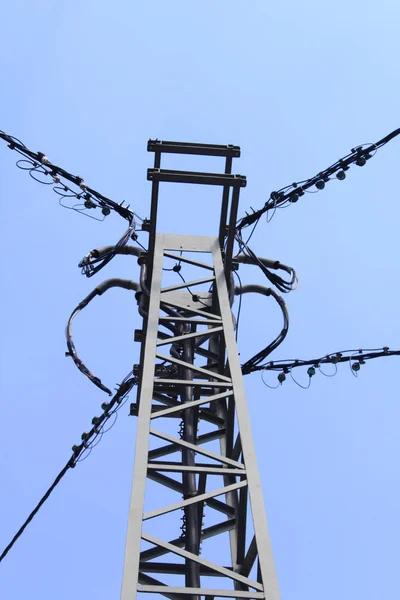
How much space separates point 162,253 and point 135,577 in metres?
4.42

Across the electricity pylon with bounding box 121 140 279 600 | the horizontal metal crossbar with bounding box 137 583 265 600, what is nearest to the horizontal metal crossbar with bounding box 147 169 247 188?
the electricity pylon with bounding box 121 140 279 600

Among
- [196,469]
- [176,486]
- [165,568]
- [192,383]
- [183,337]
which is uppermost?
[183,337]

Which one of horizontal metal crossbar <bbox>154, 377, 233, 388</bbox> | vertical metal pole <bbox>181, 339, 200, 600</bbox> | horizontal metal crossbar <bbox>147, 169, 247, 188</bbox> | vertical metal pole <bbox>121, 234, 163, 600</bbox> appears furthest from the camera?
horizontal metal crossbar <bbox>147, 169, 247, 188</bbox>

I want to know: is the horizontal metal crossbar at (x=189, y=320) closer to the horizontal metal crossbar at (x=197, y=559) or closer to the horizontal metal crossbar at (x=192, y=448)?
the horizontal metal crossbar at (x=192, y=448)

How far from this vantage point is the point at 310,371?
422 inches

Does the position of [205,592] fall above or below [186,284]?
below

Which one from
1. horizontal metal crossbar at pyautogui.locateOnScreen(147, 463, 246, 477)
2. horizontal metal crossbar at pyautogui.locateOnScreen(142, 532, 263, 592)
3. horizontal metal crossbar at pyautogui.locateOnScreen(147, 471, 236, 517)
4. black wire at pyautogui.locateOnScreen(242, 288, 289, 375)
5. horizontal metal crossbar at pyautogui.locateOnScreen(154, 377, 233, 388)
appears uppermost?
black wire at pyautogui.locateOnScreen(242, 288, 289, 375)

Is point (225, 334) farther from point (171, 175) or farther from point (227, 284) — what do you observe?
point (171, 175)

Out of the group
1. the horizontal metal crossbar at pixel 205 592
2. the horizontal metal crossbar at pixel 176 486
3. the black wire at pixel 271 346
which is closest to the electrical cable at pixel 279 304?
the black wire at pixel 271 346

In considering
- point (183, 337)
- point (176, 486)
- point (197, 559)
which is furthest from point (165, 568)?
point (183, 337)

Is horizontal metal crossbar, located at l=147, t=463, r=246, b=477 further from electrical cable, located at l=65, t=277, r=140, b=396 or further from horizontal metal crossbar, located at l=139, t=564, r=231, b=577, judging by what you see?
electrical cable, located at l=65, t=277, r=140, b=396

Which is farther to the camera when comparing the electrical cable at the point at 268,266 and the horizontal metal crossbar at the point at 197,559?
the electrical cable at the point at 268,266

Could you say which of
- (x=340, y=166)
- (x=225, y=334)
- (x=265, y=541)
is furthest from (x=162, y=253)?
(x=265, y=541)

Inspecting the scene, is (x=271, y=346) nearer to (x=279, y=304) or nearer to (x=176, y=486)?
(x=279, y=304)
